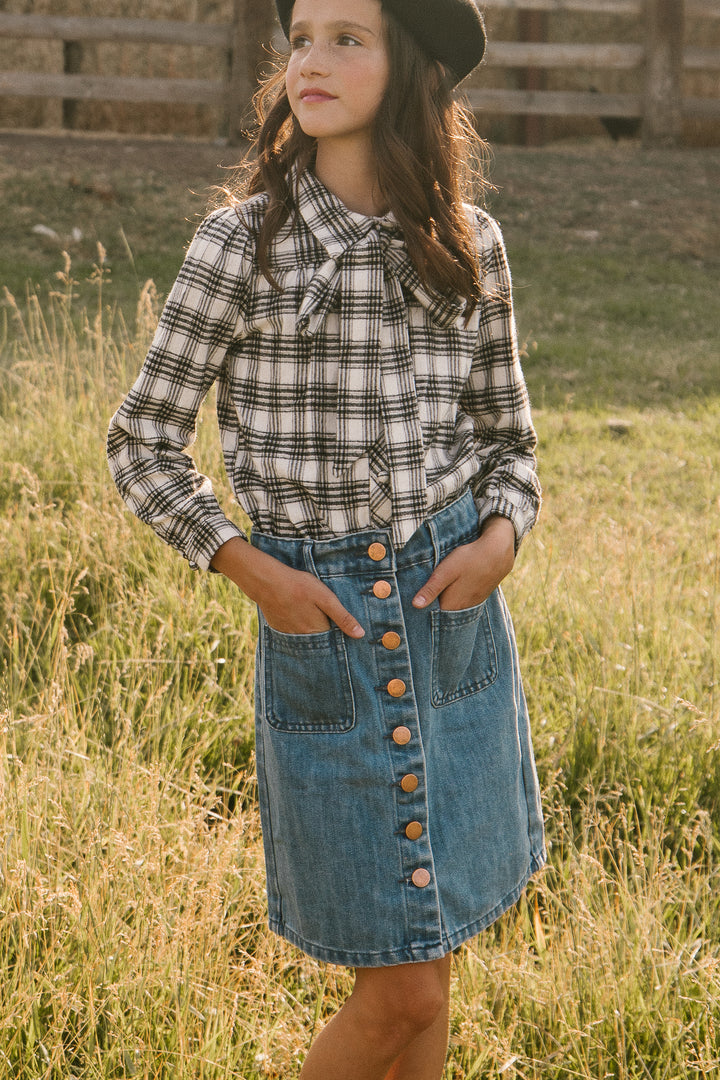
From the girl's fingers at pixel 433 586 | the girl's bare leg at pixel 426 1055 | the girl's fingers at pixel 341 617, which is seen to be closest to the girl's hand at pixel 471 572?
the girl's fingers at pixel 433 586

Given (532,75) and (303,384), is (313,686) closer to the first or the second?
(303,384)

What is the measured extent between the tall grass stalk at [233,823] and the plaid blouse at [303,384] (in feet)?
2.13

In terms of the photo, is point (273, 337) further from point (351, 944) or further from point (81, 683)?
point (81, 683)

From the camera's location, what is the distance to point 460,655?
169cm

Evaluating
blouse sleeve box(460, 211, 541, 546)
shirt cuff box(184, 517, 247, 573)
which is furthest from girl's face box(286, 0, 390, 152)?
shirt cuff box(184, 517, 247, 573)

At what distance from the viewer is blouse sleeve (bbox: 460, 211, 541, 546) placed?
6.00 feet

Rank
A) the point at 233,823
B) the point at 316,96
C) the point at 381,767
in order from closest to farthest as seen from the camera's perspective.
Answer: the point at 381,767 < the point at 316,96 < the point at 233,823

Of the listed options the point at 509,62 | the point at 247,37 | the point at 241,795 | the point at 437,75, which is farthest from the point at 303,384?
the point at 509,62

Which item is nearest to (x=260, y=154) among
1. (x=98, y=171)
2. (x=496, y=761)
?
(x=496, y=761)

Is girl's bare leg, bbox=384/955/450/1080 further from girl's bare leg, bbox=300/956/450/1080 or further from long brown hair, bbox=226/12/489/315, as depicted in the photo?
long brown hair, bbox=226/12/489/315

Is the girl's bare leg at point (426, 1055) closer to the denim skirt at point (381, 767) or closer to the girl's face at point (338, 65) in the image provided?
the denim skirt at point (381, 767)

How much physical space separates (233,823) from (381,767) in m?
0.81

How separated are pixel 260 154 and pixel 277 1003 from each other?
154 cm

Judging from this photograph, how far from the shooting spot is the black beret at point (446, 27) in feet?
5.53
